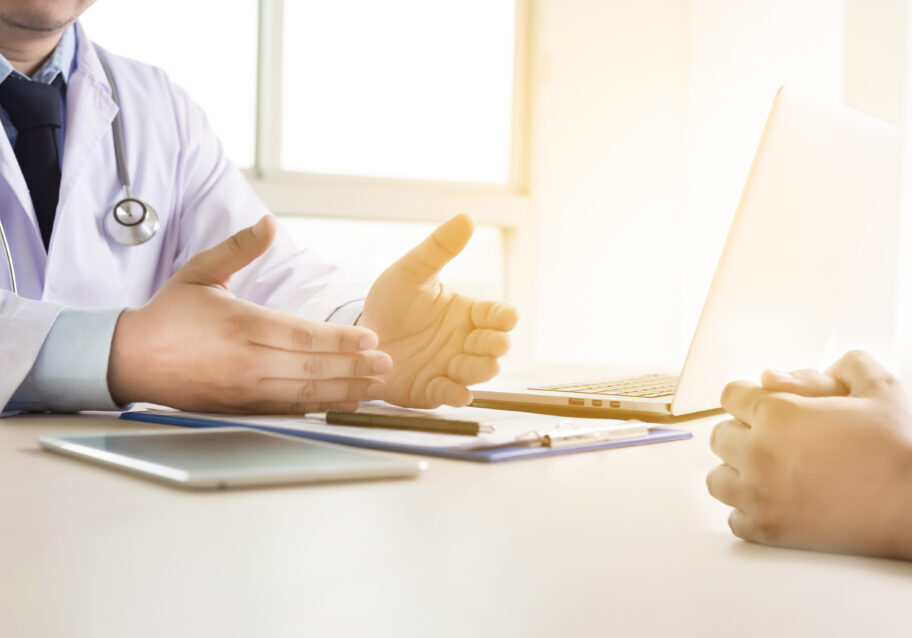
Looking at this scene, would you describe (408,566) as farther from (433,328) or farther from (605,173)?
(605,173)

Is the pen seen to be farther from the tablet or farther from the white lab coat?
the white lab coat

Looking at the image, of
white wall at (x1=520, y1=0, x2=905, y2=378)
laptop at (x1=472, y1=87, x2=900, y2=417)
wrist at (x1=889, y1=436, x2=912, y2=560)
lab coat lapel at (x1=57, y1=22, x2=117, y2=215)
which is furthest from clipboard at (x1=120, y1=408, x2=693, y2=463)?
white wall at (x1=520, y1=0, x2=905, y2=378)

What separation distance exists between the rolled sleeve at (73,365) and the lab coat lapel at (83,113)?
1.42ft

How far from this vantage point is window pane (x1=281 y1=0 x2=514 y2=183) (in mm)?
3492

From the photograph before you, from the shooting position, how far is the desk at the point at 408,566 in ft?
1.14

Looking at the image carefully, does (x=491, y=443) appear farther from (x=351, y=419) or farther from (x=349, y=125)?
(x=349, y=125)

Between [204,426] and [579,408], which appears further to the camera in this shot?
Result: [579,408]

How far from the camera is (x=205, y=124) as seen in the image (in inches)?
65.9

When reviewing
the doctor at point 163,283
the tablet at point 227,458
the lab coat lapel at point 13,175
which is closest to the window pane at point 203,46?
the doctor at point 163,283

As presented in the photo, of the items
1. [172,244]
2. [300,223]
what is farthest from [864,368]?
[300,223]

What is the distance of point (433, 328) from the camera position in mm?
959

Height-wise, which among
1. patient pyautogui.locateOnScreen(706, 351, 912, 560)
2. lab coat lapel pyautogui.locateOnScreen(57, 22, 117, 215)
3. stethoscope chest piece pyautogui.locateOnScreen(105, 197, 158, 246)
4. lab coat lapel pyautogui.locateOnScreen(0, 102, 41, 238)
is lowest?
patient pyautogui.locateOnScreen(706, 351, 912, 560)

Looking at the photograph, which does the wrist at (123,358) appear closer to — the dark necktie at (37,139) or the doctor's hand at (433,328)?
the doctor's hand at (433,328)

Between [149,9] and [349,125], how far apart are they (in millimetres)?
828
